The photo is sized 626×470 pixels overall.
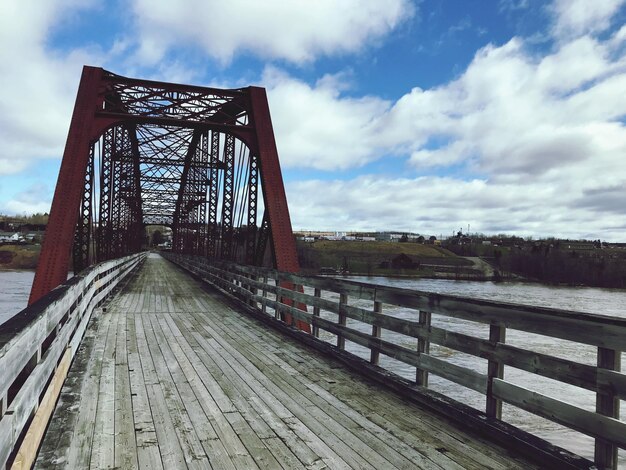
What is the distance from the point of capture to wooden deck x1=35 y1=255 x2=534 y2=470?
3453mm

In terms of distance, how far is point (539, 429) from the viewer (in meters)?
12.9

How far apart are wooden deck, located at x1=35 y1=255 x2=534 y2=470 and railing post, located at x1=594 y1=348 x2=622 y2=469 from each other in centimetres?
52

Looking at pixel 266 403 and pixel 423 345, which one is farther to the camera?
pixel 423 345

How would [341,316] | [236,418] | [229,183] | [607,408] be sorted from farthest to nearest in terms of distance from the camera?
1. [229,183]
2. [341,316]
3. [236,418]
4. [607,408]

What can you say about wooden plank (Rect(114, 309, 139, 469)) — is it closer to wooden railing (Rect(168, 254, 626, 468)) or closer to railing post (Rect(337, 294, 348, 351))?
wooden railing (Rect(168, 254, 626, 468))

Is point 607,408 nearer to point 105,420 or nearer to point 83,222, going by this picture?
point 105,420

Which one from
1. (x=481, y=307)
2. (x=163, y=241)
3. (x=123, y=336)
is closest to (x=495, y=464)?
(x=481, y=307)

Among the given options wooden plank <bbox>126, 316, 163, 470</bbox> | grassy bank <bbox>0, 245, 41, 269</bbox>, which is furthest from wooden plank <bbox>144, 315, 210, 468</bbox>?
grassy bank <bbox>0, 245, 41, 269</bbox>

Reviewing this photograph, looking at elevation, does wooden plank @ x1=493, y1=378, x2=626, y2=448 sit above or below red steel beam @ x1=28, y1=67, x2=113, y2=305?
below

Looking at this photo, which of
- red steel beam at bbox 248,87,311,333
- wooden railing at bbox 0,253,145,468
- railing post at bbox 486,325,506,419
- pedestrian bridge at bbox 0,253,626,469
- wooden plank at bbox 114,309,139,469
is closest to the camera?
wooden railing at bbox 0,253,145,468

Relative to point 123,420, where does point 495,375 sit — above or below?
above

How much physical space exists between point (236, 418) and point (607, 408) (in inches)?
113

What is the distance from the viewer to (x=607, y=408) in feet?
10.2

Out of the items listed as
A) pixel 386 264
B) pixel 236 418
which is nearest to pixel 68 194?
pixel 236 418
